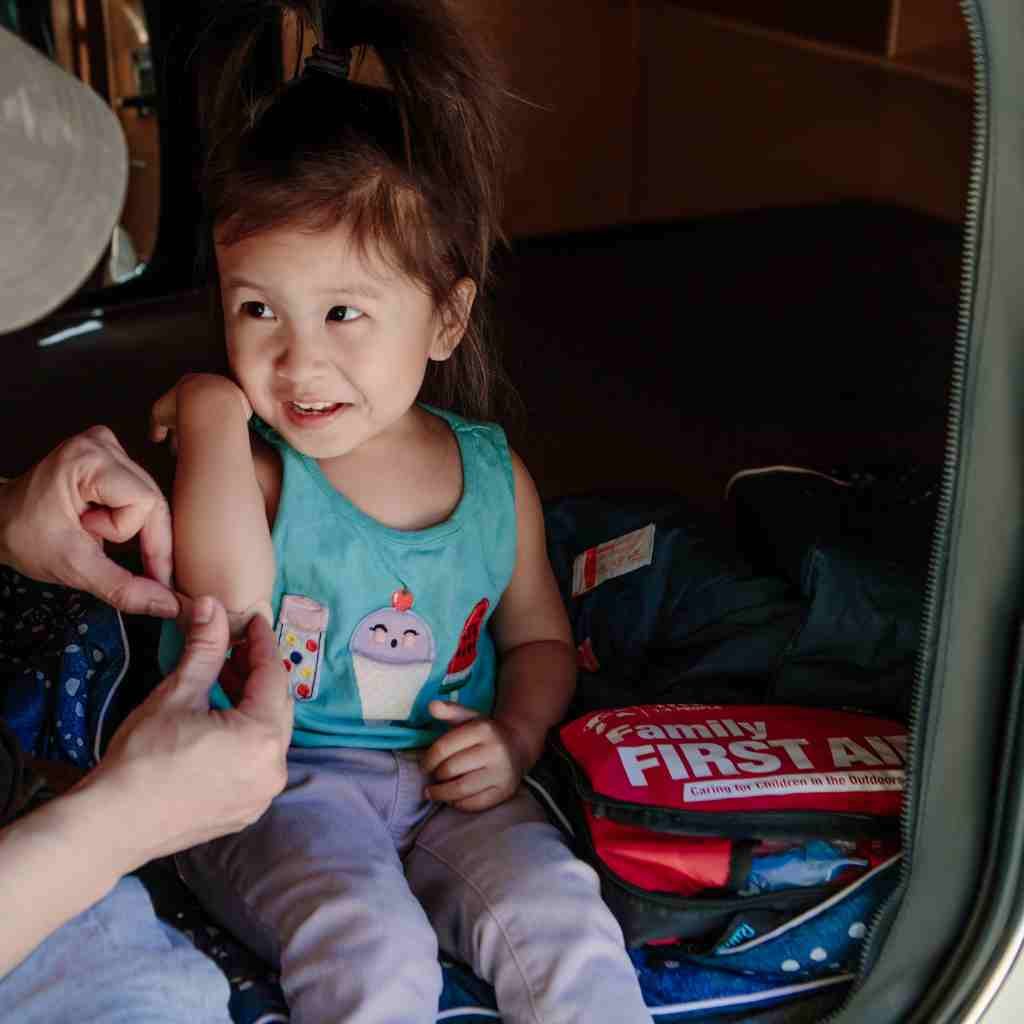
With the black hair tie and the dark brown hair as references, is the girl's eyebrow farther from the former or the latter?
the black hair tie

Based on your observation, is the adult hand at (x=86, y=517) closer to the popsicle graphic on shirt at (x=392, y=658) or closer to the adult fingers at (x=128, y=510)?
the adult fingers at (x=128, y=510)

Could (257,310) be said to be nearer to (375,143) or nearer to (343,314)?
(343,314)

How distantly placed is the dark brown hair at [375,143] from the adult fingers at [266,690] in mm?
378

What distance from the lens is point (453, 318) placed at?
1426mm

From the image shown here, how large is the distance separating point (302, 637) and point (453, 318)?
13.5 inches

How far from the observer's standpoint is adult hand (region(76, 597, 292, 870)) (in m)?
1.04

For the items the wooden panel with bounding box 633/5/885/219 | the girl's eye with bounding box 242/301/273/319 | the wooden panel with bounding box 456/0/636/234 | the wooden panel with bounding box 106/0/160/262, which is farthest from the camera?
the wooden panel with bounding box 633/5/885/219

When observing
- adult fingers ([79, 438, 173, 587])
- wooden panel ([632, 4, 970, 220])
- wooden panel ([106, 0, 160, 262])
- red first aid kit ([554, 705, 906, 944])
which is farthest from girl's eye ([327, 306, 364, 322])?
wooden panel ([632, 4, 970, 220])

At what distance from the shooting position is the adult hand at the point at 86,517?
4.06 feet

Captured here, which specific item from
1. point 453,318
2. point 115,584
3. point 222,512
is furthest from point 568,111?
point 115,584

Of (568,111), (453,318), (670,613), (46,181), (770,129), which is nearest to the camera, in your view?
(46,181)

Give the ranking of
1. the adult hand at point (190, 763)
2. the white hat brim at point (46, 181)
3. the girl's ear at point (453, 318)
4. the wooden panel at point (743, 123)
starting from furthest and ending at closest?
the wooden panel at point (743, 123)
the girl's ear at point (453, 318)
the adult hand at point (190, 763)
the white hat brim at point (46, 181)

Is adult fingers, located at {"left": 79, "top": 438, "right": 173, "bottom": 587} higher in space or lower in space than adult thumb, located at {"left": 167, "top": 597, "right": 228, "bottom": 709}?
higher

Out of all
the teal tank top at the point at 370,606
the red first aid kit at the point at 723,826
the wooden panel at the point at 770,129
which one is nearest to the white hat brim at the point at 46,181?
the teal tank top at the point at 370,606
